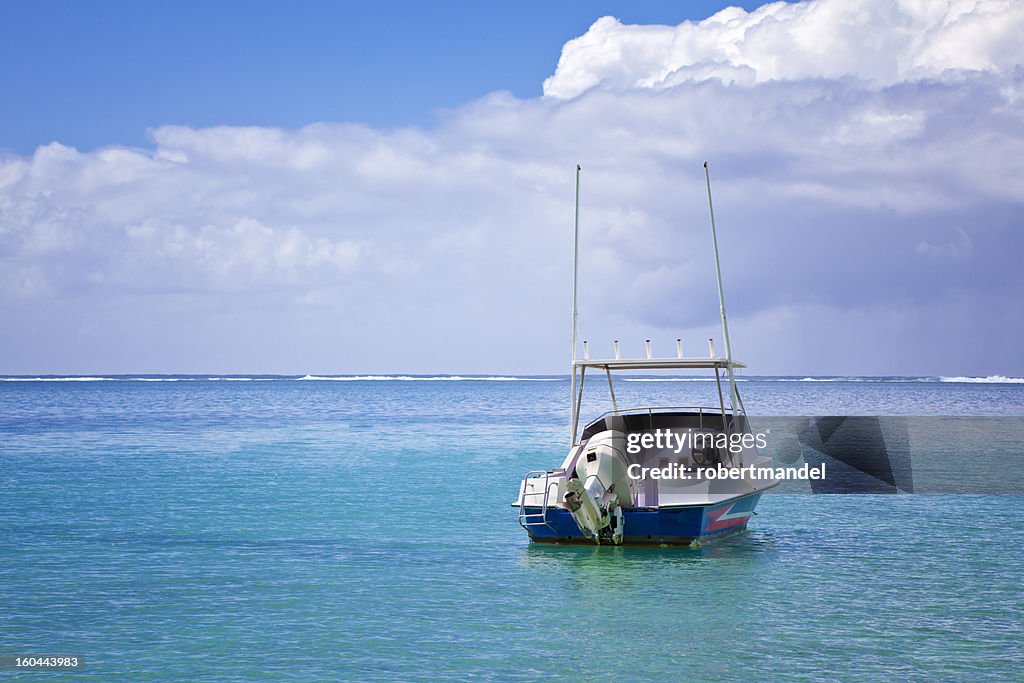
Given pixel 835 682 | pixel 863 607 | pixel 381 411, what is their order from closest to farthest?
pixel 835 682 < pixel 863 607 < pixel 381 411

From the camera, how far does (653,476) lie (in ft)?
76.8

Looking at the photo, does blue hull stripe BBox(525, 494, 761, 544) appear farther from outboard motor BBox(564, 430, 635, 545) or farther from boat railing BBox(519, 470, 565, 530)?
outboard motor BBox(564, 430, 635, 545)

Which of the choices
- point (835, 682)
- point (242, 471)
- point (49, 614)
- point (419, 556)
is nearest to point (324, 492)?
point (242, 471)

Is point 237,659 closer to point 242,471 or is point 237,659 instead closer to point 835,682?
point 835,682

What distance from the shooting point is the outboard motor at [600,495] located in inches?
865

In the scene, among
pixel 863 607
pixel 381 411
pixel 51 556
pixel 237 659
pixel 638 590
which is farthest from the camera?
pixel 381 411

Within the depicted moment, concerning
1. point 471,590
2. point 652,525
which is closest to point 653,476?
point 652,525

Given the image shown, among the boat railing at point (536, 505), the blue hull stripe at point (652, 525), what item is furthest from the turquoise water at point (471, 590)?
the boat railing at point (536, 505)

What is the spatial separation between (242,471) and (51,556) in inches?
868

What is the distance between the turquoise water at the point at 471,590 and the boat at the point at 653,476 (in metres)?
0.63

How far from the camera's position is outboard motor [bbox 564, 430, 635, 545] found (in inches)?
865

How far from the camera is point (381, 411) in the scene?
357 feet

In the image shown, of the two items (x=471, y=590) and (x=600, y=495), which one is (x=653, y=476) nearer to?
(x=600, y=495)

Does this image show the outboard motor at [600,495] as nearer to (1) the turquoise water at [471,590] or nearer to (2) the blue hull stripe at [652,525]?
(2) the blue hull stripe at [652,525]
